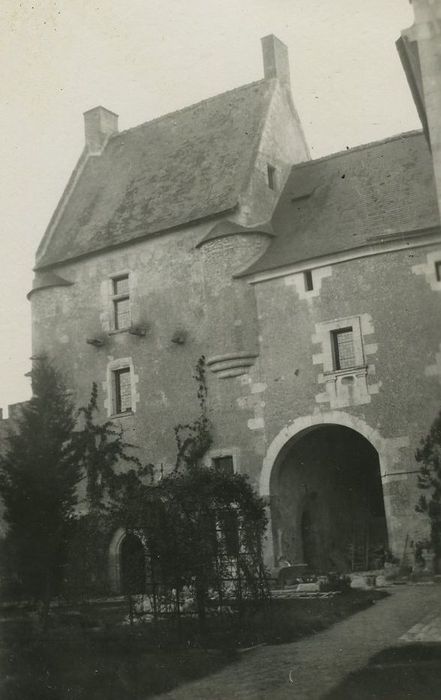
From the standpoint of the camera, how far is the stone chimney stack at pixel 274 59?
→ 2744 centimetres

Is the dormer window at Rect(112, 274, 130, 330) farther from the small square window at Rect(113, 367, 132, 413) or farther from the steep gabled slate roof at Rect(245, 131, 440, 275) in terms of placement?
the steep gabled slate roof at Rect(245, 131, 440, 275)

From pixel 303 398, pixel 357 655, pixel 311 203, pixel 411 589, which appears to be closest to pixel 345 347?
pixel 303 398

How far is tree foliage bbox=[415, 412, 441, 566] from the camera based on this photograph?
64.5 feet

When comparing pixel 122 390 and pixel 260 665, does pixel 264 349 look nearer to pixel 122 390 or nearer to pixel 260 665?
pixel 122 390

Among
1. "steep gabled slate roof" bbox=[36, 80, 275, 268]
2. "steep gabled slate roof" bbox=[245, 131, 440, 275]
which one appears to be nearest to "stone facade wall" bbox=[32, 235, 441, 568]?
"steep gabled slate roof" bbox=[245, 131, 440, 275]

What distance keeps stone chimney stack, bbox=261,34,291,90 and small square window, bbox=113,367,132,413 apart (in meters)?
10.7

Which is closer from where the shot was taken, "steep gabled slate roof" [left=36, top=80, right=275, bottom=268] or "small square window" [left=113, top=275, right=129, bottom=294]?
"steep gabled slate roof" [left=36, top=80, right=275, bottom=268]

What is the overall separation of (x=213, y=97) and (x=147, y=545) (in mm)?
18768

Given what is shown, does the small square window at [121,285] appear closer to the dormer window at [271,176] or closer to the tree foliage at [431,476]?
the dormer window at [271,176]

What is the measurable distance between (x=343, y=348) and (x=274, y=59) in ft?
36.2

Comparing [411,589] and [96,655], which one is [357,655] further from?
[411,589]

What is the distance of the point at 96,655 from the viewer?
462 inches

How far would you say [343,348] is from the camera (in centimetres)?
2183

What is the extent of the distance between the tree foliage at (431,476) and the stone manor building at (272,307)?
26cm
